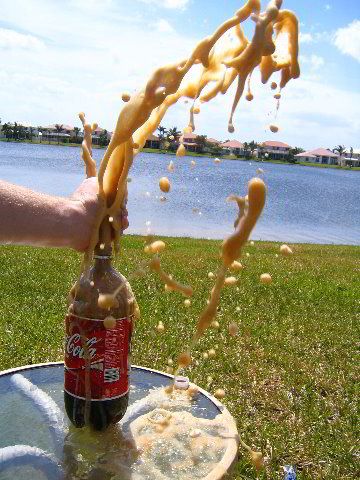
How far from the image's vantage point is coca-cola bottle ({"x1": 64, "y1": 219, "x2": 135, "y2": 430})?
1971 millimetres

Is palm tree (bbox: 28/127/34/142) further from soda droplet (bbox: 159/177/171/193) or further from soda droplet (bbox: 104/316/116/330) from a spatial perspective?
soda droplet (bbox: 104/316/116/330)

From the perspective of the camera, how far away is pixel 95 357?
1.98 m

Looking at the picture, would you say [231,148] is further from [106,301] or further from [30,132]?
[30,132]

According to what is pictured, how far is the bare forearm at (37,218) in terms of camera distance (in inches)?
77.3

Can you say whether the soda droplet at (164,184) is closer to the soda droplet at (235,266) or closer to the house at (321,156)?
the soda droplet at (235,266)

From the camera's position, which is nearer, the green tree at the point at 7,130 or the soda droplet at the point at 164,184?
the soda droplet at the point at 164,184

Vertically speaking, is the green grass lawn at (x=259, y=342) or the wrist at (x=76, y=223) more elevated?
the wrist at (x=76, y=223)

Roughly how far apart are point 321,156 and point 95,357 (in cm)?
11672

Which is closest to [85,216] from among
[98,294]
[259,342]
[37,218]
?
[37,218]

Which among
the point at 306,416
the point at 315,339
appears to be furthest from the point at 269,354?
the point at 306,416

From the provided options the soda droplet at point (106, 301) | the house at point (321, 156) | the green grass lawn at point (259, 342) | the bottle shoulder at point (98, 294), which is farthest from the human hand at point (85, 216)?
the house at point (321, 156)

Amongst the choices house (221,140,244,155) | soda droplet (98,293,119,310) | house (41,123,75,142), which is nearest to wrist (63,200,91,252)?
soda droplet (98,293,119,310)

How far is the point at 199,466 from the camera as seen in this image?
206 centimetres

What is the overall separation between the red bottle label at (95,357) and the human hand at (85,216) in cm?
27
